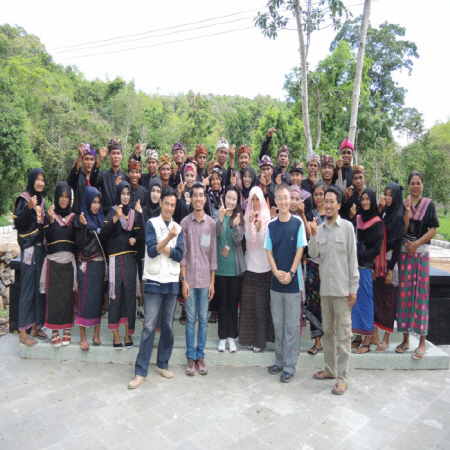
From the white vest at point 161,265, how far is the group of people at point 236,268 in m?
0.01

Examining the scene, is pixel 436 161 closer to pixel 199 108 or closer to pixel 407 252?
pixel 199 108

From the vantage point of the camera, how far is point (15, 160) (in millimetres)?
17453

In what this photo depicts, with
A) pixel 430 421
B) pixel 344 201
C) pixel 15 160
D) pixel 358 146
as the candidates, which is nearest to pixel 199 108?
pixel 358 146

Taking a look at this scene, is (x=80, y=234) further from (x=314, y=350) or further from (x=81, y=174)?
(x=314, y=350)

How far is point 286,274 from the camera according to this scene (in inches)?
157

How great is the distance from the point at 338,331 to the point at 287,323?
53 centimetres

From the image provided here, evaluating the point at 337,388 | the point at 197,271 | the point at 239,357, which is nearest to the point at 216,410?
the point at 239,357

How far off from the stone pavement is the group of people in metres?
0.27

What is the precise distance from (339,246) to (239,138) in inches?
1082

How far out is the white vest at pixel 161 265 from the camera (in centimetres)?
396

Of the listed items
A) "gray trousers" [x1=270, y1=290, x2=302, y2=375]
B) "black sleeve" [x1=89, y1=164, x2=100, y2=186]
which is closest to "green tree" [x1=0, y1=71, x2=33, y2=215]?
"black sleeve" [x1=89, y1=164, x2=100, y2=186]

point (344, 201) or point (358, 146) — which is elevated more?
point (358, 146)

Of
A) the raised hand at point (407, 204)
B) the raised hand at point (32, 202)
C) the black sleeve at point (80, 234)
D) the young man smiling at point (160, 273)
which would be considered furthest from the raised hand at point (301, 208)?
the raised hand at point (32, 202)

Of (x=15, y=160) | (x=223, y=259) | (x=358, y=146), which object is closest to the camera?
(x=223, y=259)
